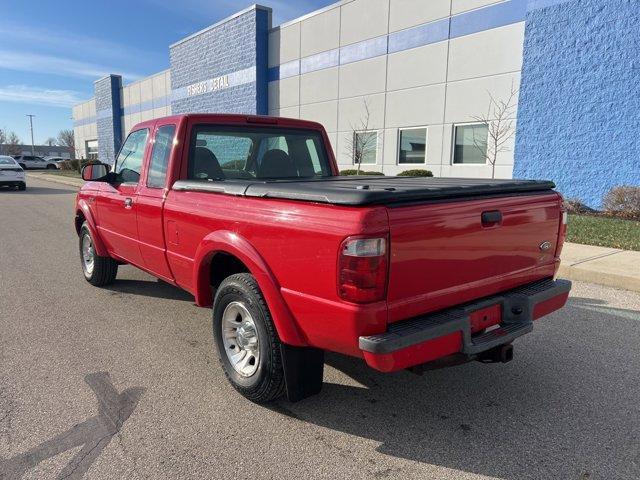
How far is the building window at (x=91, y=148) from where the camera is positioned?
169 feet

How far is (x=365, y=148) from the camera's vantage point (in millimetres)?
18719

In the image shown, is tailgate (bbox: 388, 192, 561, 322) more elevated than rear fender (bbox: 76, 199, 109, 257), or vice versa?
tailgate (bbox: 388, 192, 561, 322)

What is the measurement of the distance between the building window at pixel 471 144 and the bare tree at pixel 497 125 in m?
0.05

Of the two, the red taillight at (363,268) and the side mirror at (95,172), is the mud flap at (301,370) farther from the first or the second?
the side mirror at (95,172)

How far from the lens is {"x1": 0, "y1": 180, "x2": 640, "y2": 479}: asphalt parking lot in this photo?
265cm

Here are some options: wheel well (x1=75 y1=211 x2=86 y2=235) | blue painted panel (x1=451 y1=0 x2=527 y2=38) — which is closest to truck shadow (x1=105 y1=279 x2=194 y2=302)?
wheel well (x1=75 y1=211 x2=86 y2=235)

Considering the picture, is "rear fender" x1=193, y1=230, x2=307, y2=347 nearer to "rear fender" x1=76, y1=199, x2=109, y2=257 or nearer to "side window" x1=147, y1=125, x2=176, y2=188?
"side window" x1=147, y1=125, x2=176, y2=188

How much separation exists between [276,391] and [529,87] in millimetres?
12878

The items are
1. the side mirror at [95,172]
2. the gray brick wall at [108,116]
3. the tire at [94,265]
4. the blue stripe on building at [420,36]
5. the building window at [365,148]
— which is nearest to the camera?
the side mirror at [95,172]

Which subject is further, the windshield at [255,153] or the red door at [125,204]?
the red door at [125,204]

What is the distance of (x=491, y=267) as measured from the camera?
304 cm

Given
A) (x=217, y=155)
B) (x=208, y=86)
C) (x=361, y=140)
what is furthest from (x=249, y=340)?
(x=208, y=86)

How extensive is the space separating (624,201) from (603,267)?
592 centimetres

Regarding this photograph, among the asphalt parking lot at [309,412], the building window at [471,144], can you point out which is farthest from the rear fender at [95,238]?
the building window at [471,144]
